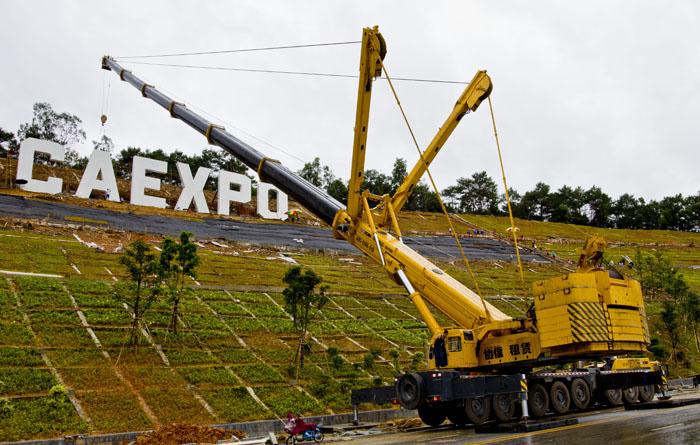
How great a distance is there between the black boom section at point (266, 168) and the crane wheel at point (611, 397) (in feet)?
44.9

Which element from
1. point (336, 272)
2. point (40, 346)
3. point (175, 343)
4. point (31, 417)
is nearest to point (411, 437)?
point (31, 417)

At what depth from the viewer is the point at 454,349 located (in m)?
17.3

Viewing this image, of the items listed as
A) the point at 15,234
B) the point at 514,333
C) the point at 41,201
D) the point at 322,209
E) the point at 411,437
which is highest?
the point at 41,201

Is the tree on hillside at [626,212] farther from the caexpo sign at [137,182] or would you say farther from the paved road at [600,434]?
the paved road at [600,434]

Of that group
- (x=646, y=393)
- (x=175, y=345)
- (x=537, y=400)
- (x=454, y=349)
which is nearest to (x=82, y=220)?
(x=175, y=345)

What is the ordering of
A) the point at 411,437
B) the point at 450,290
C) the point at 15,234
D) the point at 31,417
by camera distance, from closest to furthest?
the point at 411,437
the point at 31,417
the point at 450,290
the point at 15,234

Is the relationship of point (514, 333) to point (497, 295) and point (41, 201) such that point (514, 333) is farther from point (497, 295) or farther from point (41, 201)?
point (41, 201)

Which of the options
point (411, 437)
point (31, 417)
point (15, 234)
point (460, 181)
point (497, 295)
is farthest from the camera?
point (460, 181)

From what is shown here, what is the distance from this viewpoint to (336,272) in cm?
4825

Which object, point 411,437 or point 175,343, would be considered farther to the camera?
point 175,343

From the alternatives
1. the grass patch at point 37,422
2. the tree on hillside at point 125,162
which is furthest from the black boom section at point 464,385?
the tree on hillside at point 125,162

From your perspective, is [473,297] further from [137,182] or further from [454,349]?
[137,182]

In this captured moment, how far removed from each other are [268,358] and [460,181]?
4607 inches

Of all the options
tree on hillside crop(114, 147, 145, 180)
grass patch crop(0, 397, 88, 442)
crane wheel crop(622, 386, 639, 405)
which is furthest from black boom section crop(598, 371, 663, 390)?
tree on hillside crop(114, 147, 145, 180)
